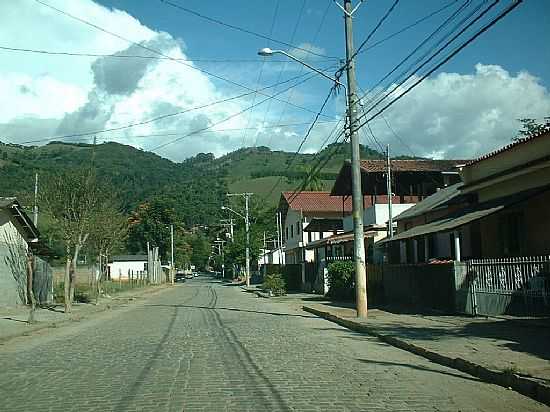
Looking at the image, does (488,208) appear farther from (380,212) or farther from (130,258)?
(130,258)

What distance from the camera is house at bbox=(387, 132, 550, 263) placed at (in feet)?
63.5

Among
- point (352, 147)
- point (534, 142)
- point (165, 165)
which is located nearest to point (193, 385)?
point (352, 147)

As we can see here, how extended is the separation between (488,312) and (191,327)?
28.4ft

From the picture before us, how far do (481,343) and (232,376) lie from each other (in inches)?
219

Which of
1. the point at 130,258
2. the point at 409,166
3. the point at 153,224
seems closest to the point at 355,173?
the point at 409,166

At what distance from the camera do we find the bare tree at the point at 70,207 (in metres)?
27.6

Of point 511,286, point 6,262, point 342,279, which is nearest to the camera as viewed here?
point 511,286

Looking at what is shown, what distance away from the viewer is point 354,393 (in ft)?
29.5

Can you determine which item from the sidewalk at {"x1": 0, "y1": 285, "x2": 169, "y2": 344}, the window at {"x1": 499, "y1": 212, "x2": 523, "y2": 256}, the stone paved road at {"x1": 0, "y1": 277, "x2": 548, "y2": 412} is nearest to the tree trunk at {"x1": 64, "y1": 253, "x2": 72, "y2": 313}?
the sidewalk at {"x1": 0, "y1": 285, "x2": 169, "y2": 344}

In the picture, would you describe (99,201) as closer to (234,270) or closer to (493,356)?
(493,356)

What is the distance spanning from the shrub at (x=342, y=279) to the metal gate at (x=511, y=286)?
39.5 ft

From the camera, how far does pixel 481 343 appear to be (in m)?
13.2

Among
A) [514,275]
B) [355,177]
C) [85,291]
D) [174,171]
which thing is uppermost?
[174,171]

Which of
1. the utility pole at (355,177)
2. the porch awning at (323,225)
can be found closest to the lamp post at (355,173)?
the utility pole at (355,177)
